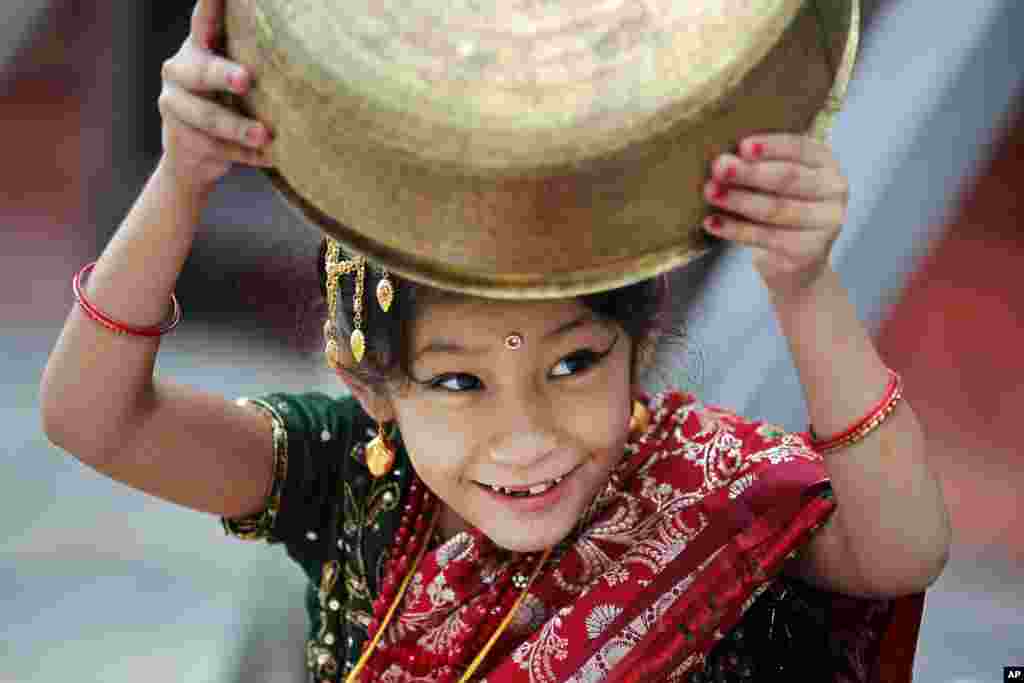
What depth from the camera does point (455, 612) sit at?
1679mm

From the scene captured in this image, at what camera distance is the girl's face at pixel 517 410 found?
1.40 meters

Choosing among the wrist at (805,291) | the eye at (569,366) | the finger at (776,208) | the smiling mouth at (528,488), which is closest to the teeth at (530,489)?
the smiling mouth at (528,488)

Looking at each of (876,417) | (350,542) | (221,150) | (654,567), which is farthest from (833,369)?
(350,542)

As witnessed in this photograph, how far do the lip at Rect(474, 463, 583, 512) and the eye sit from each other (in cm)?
10

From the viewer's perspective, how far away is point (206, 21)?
119 cm

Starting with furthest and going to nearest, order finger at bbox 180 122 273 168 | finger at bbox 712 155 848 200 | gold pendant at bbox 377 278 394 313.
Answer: gold pendant at bbox 377 278 394 313 → finger at bbox 180 122 273 168 → finger at bbox 712 155 848 200

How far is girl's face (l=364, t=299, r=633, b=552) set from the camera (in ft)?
4.59

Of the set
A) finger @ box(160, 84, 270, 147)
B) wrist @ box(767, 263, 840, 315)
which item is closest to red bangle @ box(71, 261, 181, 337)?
finger @ box(160, 84, 270, 147)

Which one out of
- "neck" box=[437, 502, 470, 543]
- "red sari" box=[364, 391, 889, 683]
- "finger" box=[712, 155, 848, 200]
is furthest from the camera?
"neck" box=[437, 502, 470, 543]

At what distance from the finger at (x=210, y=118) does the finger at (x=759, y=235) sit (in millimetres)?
354

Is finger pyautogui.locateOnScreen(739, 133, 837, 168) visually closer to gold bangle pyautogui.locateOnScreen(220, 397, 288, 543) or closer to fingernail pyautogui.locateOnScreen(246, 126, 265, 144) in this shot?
fingernail pyautogui.locateOnScreen(246, 126, 265, 144)

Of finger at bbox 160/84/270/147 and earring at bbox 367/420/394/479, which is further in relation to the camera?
earring at bbox 367/420/394/479

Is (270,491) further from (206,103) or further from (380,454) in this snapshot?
(206,103)

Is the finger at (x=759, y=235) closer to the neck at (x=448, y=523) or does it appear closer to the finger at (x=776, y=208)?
the finger at (x=776, y=208)
